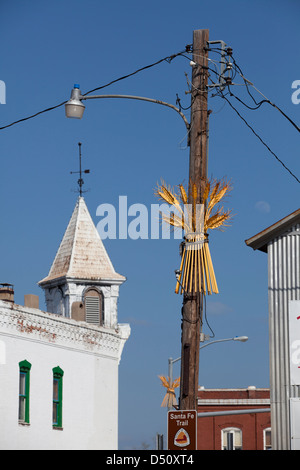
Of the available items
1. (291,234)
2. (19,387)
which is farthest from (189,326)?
(19,387)

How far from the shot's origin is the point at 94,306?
46.7 meters

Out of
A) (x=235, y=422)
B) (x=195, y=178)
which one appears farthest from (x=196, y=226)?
(x=235, y=422)

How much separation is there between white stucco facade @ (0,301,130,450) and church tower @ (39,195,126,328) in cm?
256

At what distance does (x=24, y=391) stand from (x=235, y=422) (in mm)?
30863

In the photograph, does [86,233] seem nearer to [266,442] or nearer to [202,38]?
[266,442]

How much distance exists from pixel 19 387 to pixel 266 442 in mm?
31243

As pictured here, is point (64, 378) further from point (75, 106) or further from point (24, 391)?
point (75, 106)

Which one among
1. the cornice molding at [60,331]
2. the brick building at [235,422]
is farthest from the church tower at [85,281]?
the brick building at [235,422]

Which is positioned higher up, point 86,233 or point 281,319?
point 86,233

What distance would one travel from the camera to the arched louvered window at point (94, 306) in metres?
46.5

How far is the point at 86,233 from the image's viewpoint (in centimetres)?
4828

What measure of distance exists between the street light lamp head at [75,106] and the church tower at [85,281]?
26.9 m

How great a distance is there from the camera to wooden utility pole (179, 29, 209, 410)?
17.0 meters

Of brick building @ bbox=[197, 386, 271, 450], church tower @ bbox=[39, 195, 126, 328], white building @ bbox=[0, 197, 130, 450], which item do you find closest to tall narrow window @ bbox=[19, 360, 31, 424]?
white building @ bbox=[0, 197, 130, 450]
